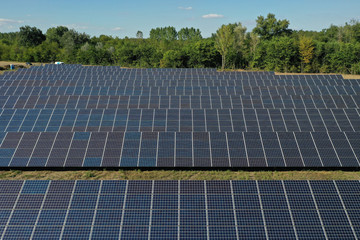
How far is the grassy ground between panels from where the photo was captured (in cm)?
1623

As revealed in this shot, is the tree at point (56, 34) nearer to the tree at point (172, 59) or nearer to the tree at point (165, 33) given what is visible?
the tree at point (165, 33)

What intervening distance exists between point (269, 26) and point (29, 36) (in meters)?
97.5

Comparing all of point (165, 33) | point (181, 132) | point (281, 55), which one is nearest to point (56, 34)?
point (165, 33)

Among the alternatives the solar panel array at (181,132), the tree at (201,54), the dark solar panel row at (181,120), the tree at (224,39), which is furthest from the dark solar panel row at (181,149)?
the tree at (201,54)

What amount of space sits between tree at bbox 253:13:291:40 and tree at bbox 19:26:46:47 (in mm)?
90762

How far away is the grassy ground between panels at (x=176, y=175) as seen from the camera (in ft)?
53.3

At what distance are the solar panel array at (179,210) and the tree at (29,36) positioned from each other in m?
117

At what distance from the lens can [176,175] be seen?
1653 centimetres

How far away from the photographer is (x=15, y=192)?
10883 millimetres

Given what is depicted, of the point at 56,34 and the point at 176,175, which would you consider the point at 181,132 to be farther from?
the point at 56,34

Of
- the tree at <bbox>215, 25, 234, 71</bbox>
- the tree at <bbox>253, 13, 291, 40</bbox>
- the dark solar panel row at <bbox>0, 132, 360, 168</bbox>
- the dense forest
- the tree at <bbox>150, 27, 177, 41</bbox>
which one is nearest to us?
the dark solar panel row at <bbox>0, 132, 360, 168</bbox>

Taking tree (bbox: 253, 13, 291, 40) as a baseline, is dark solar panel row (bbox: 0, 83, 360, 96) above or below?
below

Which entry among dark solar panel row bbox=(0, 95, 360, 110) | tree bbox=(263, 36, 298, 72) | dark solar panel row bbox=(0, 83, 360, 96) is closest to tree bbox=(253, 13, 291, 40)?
tree bbox=(263, 36, 298, 72)

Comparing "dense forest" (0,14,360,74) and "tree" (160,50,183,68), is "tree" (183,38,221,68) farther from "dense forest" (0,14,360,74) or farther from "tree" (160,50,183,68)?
"tree" (160,50,183,68)
